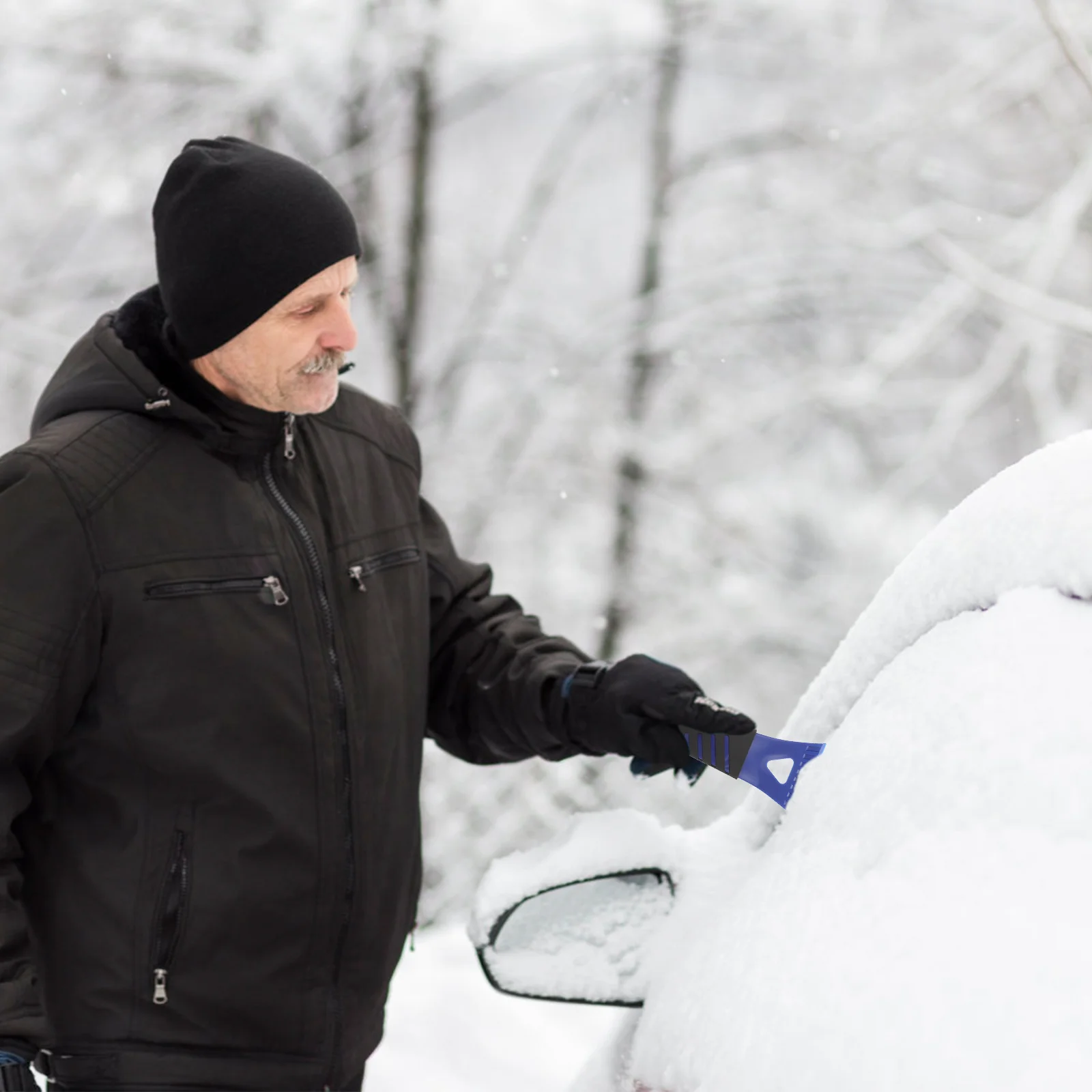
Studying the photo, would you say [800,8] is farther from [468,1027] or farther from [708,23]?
[468,1027]

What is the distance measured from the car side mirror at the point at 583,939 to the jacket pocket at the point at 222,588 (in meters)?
0.50

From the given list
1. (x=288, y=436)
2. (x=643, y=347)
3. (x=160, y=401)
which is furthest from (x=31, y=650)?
(x=643, y=347)

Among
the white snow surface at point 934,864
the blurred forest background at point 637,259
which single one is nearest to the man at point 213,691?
the white snow surface at point 934,864

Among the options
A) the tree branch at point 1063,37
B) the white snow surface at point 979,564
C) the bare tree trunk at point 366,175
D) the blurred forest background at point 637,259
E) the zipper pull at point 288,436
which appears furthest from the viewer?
the bare tree trunk at point 366,175

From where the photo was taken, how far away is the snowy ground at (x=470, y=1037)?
111 inches

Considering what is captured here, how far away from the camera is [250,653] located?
62.7 inches

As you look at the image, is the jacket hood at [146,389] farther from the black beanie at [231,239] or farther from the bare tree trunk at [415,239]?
the bare tree trunk at [415,239]

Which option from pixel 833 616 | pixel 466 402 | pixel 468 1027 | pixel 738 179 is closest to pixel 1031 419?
pixel 833 616

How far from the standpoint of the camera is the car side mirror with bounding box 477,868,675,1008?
52.6 inches

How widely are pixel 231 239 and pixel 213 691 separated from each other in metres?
0.58

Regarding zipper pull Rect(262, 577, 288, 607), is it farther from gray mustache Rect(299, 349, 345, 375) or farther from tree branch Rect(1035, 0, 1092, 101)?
tree branch Rect(1035, 0, 1092, 101)

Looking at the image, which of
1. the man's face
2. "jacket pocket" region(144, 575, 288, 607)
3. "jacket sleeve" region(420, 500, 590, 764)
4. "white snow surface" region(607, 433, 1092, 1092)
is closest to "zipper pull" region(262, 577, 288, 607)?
"jacket pocket" region(144, 575, 288, 607)

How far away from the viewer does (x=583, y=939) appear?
1.40m

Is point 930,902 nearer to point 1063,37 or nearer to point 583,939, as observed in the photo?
point 583,939
